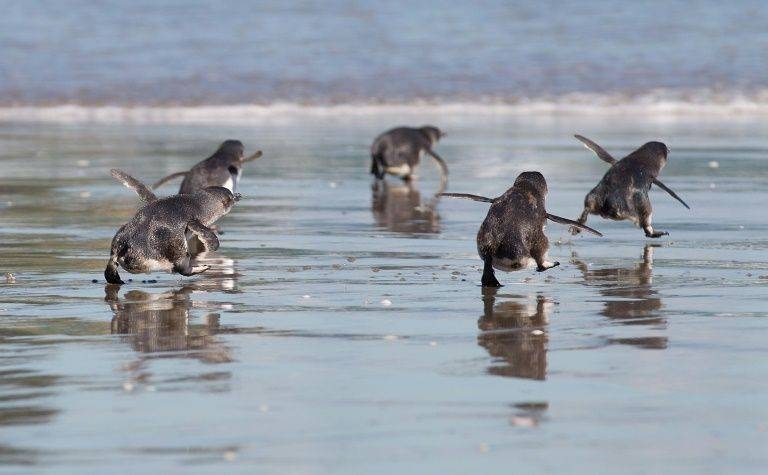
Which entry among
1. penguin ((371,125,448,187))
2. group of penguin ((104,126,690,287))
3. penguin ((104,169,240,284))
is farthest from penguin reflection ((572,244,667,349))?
penguin ((371,125,448,187))

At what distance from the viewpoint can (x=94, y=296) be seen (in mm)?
8203

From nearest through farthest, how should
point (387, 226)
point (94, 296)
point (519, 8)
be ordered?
point (94, 296) → point (387, 226) → point (519, 8)

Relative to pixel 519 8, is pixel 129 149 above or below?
below

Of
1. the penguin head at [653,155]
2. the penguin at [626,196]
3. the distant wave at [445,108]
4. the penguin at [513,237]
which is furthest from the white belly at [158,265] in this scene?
the distant wave at [445,108]

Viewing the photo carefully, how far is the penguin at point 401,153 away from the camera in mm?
15828

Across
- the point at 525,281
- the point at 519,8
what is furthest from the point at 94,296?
the point at 519,8

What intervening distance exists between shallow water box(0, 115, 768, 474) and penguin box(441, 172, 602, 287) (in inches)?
5.3

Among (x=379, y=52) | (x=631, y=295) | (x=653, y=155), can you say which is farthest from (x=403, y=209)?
(x=379, y=52)

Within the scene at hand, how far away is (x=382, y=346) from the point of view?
21.9ft

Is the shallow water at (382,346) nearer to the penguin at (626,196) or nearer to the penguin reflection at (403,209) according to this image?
the penguin reflection at (403,209)

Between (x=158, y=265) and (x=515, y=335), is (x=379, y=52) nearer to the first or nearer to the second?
(x=158, y=265)

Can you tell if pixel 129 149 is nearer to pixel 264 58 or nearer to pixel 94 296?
pixel 94 296

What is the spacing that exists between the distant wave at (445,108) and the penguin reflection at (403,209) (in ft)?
31.7

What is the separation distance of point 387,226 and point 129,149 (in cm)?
764
